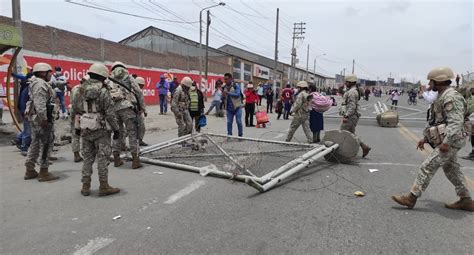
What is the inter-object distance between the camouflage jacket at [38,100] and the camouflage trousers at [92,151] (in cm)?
115

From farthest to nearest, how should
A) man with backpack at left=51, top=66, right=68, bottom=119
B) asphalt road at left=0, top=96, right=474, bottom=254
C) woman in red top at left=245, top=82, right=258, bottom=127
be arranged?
woman in red top at left=245, top=82, right=258, bottom=127 < man with backpack at left=51, top=66, right=68, bottom=119 < asphalt road at left=0, top=96, right=474, bottom=254

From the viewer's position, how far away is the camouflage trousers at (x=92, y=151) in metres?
5.33

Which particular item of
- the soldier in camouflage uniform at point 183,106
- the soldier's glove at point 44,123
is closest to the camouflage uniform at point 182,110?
the soldier in camouflage uniform at point 183,106

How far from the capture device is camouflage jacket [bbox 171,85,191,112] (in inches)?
342

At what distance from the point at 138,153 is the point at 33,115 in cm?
190

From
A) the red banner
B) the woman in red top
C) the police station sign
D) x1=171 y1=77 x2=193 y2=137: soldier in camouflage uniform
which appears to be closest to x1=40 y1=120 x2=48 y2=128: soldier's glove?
x1=171 y1=77 x2=193 y2=137: soldier in camouflage uniform

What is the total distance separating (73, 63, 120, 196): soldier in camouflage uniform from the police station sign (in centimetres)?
5683

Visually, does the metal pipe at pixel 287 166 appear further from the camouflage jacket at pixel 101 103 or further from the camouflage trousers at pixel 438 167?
the camouflage jacket at pixel 101 103

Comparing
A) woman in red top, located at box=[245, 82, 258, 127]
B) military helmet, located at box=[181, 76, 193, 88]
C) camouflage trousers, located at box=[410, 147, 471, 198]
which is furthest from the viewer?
woman in red top, located at box=[245, 82, 258, 127]

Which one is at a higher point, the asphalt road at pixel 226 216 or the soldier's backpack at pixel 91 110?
the soldier's backpack at pixel 91 110

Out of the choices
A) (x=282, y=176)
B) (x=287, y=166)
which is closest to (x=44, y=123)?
(x=282, y=176)

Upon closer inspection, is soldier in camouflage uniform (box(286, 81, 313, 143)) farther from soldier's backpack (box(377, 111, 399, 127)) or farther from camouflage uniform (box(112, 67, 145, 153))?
soldier's backpack (box(377, 111, 399, 127))

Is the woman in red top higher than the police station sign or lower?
lower

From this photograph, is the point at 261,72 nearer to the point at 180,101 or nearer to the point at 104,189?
the point at 180,101
